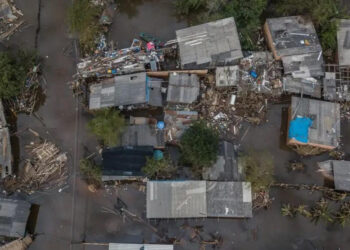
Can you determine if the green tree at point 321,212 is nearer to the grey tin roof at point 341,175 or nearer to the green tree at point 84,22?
the grey tin roof at point 341,175

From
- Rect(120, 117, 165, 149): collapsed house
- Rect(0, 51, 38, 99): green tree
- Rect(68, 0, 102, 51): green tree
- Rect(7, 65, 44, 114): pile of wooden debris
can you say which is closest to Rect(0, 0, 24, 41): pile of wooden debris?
Rect(0, 51, 38, 99): green tree

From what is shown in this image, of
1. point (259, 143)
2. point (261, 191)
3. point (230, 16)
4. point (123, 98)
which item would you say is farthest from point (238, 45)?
point (261, 191)

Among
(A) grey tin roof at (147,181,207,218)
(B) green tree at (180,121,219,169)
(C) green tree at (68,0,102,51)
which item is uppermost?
(C) green tree at (68,0,102,51)

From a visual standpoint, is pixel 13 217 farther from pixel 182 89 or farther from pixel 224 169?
pixel 224 169

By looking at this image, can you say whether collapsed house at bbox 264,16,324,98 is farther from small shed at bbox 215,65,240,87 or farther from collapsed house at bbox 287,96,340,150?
small shed at bbox 215,65,240,87

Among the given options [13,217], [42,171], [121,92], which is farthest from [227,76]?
[13,217]

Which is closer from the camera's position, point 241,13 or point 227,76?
point 227,76
